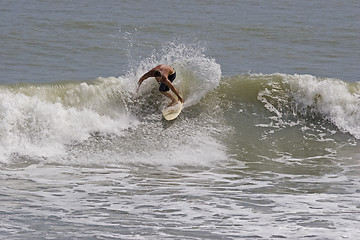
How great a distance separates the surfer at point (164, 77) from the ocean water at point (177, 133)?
0.36 m

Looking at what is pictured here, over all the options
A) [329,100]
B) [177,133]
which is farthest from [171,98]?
[329,100]

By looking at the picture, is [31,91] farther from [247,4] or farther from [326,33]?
[247,4]

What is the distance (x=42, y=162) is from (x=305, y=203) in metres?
4.17

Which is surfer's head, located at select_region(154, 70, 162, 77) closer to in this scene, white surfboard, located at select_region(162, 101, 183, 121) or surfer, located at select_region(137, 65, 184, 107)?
surfer, located at select_region(137, 65, 184, 107)

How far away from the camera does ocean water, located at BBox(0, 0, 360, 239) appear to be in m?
7.54

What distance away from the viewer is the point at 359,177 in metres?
10.1

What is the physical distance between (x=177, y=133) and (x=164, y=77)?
41.4 inches

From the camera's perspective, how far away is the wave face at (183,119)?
11.2m

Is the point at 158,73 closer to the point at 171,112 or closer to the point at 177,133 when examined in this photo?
the point at 171,112

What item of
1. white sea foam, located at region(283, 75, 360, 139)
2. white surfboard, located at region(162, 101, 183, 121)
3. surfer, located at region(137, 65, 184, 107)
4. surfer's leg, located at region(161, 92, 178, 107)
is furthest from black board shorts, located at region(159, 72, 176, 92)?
white sea foam, located at region(283, 75, 360, 139)

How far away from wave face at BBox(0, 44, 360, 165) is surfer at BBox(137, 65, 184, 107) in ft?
1.21

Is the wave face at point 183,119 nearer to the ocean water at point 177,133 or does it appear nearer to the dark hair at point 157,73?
the ocean water at point 177,133

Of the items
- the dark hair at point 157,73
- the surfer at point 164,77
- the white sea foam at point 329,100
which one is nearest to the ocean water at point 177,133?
the white sea foam at point 329,100

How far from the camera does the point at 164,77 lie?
12.4m
